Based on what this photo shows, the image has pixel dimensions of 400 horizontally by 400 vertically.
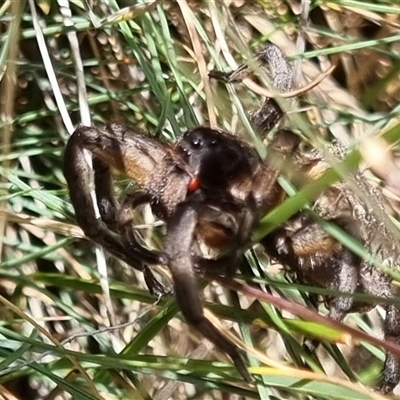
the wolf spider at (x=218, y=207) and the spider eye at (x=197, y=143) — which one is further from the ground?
the spider eye at (x=197, y=143)

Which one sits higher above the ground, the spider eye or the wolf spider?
the spider eye

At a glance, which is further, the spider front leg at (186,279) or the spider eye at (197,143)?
the spider eye at (197,143)

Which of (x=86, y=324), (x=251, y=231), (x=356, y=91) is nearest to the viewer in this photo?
(x=251, y=231)

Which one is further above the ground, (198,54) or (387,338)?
(198,54)

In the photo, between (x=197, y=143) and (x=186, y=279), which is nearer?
(x=186, y=279)

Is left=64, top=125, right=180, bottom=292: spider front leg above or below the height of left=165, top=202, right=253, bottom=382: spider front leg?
above

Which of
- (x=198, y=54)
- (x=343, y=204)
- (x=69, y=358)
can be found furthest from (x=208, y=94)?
(x=69, y=358)

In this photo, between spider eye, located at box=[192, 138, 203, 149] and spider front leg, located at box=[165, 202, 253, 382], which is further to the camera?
spider eye, located at box=[192, 138, 203, 149]

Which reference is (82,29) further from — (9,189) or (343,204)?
(343,204)
